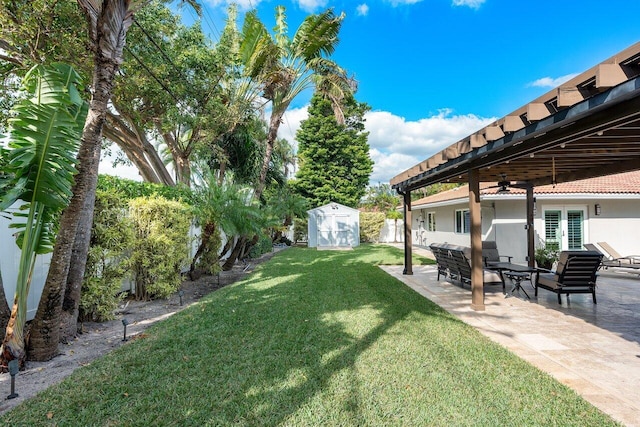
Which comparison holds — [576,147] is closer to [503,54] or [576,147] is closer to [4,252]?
[4,252]

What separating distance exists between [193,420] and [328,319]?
3324 mm

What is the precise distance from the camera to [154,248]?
7.25 m

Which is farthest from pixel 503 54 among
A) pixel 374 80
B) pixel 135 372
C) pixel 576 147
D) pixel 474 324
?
pixel 135 372

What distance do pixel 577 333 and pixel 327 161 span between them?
28412 mm

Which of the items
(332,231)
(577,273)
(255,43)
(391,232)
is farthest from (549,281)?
(391,232)

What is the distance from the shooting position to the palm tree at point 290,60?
12.3 m

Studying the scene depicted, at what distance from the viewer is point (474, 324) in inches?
227

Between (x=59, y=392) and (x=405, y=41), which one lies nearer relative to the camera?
(x=59, y=392)

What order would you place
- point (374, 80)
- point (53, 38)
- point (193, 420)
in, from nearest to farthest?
point (193, 420) < point (53, 38) < point (374, 80)

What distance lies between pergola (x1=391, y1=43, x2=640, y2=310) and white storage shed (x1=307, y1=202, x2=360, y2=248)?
13406 millimetres

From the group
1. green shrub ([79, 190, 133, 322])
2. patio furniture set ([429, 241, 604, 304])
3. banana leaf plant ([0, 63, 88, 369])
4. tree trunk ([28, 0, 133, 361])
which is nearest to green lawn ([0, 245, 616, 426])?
tree trunk ([28, 0, 133, 361])

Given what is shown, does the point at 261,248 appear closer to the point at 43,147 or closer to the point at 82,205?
the point at 82,205

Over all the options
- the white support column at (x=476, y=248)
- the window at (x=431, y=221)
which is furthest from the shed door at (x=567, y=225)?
the white support column at (x=476, y=248)

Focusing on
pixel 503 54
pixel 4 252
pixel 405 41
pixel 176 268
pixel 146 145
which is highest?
pixel 405 41
